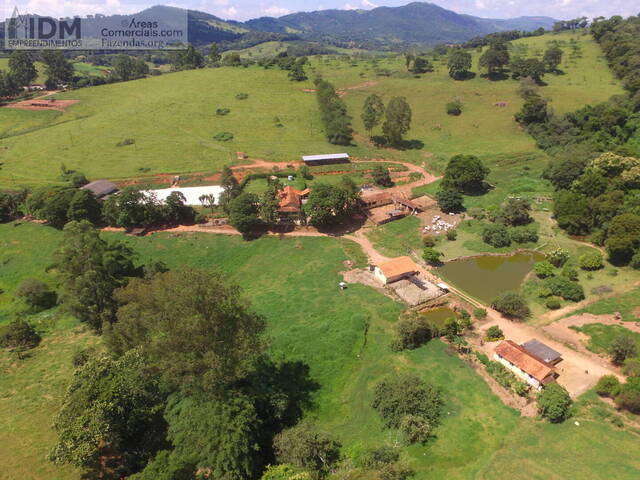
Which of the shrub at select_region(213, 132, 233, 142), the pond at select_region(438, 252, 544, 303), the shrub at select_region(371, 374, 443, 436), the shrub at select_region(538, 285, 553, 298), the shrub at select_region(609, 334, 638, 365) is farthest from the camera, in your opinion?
the shrub at select_region(213, 132, 233, 142)

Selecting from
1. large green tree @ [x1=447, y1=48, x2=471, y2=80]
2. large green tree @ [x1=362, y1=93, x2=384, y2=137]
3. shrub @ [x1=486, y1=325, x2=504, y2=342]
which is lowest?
shrub @ [x1=486, y1=325, x2=504, y2=342]

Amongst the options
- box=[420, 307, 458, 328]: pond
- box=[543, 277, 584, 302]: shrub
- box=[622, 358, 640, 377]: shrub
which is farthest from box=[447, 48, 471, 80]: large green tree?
box=[622, 358, 640, 377]: shrub

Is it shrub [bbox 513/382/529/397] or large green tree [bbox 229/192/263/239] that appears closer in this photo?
shrub [bbox 513/382/529/397]

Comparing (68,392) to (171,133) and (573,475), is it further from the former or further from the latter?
(171,133)

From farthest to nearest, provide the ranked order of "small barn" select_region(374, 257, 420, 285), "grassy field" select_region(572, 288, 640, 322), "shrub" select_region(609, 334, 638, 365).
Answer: "small barn" select_region(374, 257, 420, 285), "grassy field" select_region(572, 288, 640, 322), "shrub" select_region(609, 334, 638, 365)

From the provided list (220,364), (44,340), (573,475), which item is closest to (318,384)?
(220,364)

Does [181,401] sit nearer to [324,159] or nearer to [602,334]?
[602,334]

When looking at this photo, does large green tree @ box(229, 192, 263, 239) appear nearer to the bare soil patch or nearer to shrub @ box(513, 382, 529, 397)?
shrub @ box(513, 382, 529, 397)
